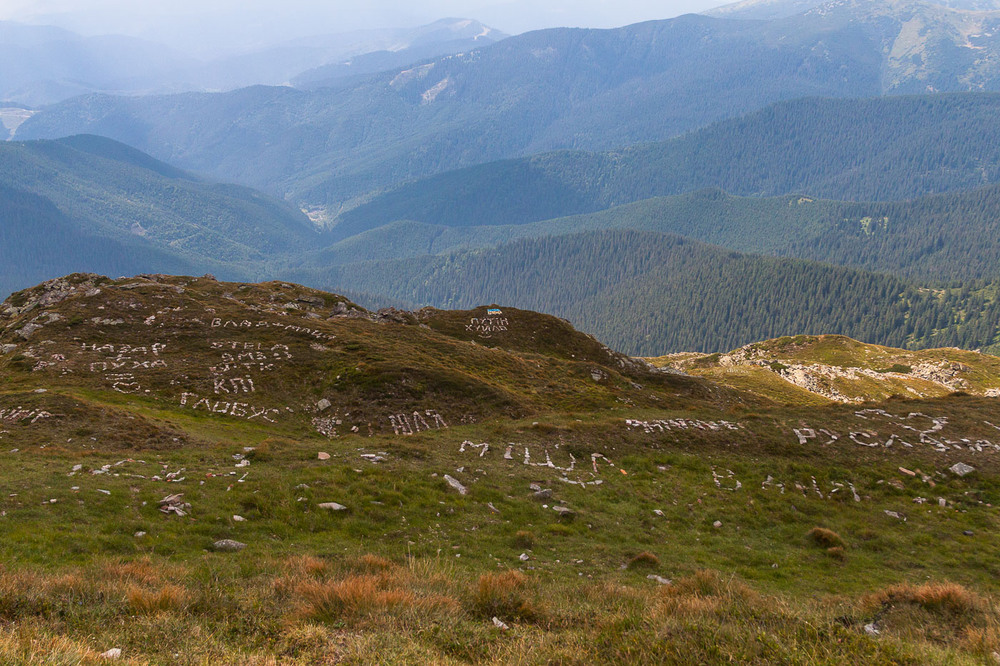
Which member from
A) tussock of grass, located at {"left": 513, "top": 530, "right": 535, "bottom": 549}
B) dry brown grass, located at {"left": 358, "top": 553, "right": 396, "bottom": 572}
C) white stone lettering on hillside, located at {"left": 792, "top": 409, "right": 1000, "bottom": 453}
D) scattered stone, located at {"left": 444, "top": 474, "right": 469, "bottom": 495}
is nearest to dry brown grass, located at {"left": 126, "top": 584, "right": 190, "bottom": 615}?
dry brown grass, located at {"left": 358, "top": 553, "right": 396, "bottom": 572}

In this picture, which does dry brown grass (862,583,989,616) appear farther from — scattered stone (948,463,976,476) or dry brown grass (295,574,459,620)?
scattered stone (948,463,976,476)

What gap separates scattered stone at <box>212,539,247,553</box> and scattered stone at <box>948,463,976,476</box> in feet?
116

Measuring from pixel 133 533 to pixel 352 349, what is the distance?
103 ft

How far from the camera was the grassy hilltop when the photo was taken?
10852mm

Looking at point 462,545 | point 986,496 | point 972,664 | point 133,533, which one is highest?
point 972,664

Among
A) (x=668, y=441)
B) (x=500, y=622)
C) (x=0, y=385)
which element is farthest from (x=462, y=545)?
(x=0, y=385)

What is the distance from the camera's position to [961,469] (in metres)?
29.7

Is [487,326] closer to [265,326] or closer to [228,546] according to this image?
[265,326]

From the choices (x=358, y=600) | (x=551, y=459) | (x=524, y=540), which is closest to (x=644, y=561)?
(x=524, y=540)

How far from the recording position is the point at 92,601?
37.7ft

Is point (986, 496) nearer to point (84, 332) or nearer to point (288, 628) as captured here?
point (288, 628)

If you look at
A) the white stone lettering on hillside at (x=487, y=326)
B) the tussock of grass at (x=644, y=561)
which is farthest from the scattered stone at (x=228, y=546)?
the white stone lettering on hillside at (x=487, y=326)

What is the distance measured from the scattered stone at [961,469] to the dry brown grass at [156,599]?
36.5m

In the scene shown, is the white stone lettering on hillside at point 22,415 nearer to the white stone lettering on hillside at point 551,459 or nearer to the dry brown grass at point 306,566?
the white stone lettering on hillside at point 551,459
